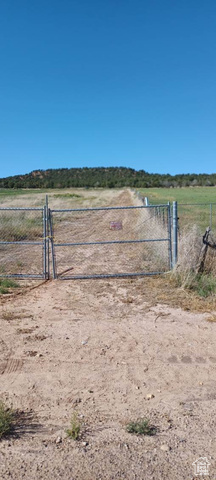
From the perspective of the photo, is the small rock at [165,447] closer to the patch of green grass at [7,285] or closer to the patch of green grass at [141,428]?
the patch of green grass at [141,428]

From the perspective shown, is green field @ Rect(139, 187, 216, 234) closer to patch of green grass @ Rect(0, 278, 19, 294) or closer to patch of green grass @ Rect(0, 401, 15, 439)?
patch of green grass @ Rect(0, 278, 19, 294)

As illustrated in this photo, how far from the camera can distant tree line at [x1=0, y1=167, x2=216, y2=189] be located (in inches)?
4806

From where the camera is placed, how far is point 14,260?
12328mm

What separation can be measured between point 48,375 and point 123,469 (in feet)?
5.98

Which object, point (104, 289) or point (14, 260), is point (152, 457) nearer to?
point (104, 289)

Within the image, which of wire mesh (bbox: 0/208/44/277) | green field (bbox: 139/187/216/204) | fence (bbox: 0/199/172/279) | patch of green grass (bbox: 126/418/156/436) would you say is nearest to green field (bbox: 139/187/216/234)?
green field (bbox: 139/187/216/204)

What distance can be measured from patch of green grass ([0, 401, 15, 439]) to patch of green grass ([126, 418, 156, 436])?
1.05m

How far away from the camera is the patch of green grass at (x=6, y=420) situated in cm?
361

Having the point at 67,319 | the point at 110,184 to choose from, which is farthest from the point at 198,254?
the point at 110,184

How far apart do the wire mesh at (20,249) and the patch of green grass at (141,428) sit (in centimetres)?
586

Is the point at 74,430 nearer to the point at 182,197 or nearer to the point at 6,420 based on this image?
the point at 6,420

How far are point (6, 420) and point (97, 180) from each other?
150546 mm

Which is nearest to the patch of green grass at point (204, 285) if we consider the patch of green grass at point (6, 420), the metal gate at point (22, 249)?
the metal gate at point (22, 249)

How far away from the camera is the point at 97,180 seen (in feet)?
500
